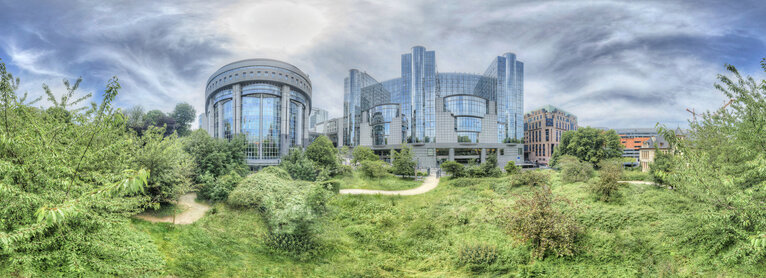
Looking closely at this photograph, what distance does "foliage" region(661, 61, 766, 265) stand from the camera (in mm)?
5469

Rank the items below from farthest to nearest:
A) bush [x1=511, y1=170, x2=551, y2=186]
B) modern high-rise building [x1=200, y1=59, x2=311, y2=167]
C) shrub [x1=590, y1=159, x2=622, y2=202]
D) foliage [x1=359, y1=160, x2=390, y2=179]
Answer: modern high-rise building [x1=200, y1=59, x2=311, y2=167], foliage [x1=359, y1=160, x2=390, y2=179], bush [x1=511, y1=170, x2=551, y2=186], shrub [x1=590, y1=159, x2=622, y2=202]

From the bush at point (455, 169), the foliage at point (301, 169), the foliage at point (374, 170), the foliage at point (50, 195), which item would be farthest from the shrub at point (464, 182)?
the foliage at point (50, 195)

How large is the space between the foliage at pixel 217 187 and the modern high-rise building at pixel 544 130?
56.3m

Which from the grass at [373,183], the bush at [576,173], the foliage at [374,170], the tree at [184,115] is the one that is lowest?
the grass at [373,183]

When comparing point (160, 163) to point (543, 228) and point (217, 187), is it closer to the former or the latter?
point (217, 187)

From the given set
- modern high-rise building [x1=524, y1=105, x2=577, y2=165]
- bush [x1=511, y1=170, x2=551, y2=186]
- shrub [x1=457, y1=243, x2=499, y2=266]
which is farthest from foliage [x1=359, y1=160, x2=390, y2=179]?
modern high-rise building [x1=524, y1=105, x2=577, y2=165]

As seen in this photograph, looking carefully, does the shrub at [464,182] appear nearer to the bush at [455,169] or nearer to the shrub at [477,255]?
the bush at [455,169]

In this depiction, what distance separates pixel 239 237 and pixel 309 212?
12.4 feet

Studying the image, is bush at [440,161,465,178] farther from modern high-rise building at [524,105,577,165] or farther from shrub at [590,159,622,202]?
modern high-rise building at [524,105,577,165]

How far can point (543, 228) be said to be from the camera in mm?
7832

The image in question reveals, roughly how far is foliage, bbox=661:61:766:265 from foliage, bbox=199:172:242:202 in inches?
728

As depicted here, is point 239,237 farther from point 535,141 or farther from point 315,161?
point 535,141

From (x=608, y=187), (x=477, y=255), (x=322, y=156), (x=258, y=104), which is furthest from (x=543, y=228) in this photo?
(x=258, y=104)

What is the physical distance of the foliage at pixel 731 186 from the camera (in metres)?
5.47
